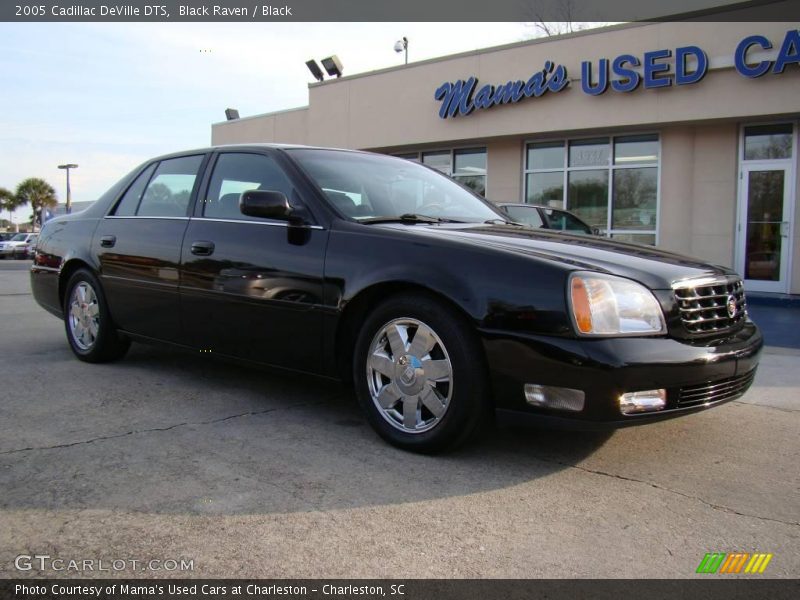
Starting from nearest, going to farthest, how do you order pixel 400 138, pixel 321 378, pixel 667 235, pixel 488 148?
1. pixel 321 378
2. pixel 667 235
3. pixel 488 148
4. pixel 400 138

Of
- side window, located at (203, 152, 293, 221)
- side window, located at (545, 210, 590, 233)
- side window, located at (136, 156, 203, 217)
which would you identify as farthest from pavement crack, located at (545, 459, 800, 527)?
side window, located at (545, 210, 590, 233)

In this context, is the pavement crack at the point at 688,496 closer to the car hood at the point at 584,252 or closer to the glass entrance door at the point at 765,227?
the car hood at the point at 584,252

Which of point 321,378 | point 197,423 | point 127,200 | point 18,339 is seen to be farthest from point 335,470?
point 18,339

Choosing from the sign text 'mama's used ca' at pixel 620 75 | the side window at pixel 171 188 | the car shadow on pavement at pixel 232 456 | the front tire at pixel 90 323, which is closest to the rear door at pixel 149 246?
the side window at pixel 171 188

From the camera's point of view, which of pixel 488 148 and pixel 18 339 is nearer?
pixel 18 339

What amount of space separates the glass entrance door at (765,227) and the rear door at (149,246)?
10.2m

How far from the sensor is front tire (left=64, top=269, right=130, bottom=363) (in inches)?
201

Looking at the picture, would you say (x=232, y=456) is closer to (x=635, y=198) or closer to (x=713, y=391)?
(x=713, y=391)

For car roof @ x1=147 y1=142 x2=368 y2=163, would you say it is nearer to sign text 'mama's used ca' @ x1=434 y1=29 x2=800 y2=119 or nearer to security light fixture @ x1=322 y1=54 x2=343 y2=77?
sign text 'mama's used ca' @ x1=434 y1=29 x2=800 y2=119

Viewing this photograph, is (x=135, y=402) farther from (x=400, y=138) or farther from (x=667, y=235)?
(x=400, y=138)

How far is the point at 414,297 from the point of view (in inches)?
129

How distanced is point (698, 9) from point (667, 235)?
3.80 m

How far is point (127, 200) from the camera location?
519 cm

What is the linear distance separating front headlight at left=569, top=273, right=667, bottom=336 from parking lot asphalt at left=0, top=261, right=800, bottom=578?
2.20ft
